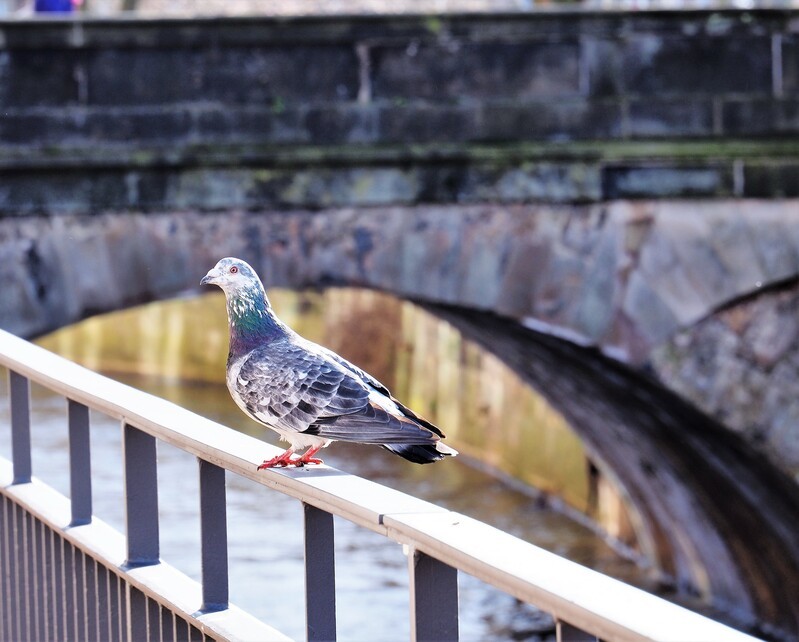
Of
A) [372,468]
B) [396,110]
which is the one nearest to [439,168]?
[396,110]

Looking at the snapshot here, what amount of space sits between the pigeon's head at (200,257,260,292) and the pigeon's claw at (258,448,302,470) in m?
0.41

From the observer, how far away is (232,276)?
231 cm

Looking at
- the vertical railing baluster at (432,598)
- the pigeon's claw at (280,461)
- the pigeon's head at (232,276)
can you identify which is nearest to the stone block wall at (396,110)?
the pigeon's head at (232,276)

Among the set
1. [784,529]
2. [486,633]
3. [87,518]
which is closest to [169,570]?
[87,518]

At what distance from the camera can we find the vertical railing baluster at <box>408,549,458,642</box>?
4.73 feet

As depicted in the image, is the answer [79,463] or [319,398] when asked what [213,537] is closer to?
[319,398]

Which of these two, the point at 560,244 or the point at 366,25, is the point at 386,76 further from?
the point at 560,244

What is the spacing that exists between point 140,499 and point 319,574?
48 cm

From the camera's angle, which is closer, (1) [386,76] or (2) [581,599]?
(2) [581,599]

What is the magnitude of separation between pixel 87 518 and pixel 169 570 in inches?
10.7

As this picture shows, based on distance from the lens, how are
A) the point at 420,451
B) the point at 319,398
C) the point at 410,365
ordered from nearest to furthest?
the point at 420,451
the point at 319,398
the point at 410,365

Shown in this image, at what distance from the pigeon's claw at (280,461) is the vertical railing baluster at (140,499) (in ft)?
0.92

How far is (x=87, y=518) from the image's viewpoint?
7.61 feet

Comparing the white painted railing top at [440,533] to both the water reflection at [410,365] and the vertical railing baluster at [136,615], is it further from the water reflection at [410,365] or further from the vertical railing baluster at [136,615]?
the water reflection at [410,365]
